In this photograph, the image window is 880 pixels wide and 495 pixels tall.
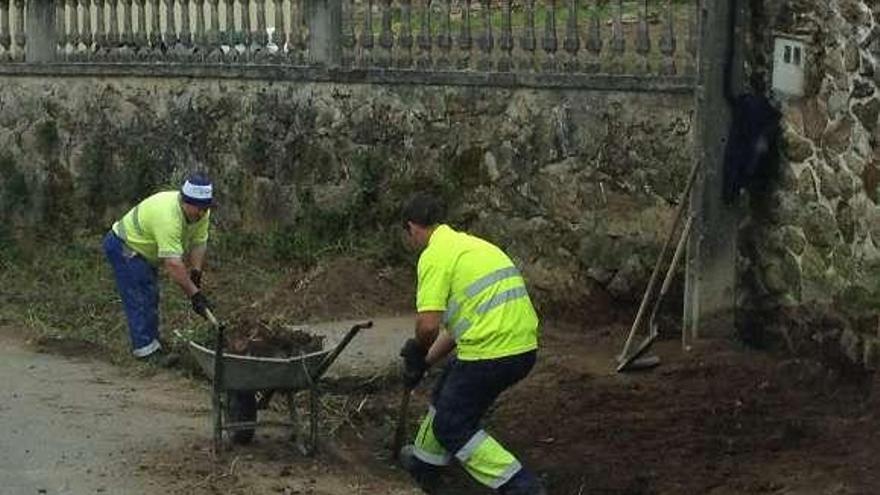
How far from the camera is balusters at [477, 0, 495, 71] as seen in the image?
1343cm

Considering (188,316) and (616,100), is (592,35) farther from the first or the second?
(188,316)

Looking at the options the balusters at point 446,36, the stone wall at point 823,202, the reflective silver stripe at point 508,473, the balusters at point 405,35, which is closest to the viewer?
the reflective silver stripe at point 508,473

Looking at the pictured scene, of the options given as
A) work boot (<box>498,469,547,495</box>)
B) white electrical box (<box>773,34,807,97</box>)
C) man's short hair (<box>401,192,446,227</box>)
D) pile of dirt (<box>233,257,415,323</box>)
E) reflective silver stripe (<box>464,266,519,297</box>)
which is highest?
white electrical box (<box>773,34,807,97</box>)

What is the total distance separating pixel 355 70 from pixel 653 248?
314 centimetres

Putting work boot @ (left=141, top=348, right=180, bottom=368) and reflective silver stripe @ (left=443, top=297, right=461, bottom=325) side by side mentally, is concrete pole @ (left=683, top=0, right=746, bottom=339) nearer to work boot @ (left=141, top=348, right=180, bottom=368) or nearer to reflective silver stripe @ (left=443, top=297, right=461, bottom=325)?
reflective silver stripe @ (left=443, top=297, right=461, bottom=325)

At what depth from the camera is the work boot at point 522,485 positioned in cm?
933

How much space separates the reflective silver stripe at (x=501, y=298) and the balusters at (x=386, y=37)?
499 centimetres

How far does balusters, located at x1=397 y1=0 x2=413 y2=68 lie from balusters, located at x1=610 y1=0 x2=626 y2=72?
Answer: 74.6 inches

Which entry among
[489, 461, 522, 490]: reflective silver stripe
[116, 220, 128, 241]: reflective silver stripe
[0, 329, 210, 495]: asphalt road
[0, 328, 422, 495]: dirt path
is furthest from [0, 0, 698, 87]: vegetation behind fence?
[489, 461, 522, 490]: reflective silver stripe

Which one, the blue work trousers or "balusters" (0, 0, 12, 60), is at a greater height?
"balusters" (0, 0, 12, 60)

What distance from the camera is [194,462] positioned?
960 centimetres

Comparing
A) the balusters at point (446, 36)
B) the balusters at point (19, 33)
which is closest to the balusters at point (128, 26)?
the balusters at point (19, 33)

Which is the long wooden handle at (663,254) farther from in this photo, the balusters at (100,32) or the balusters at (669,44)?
the balusters at (100,32)

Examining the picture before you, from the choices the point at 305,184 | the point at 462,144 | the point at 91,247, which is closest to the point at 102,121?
the point at 91,247
